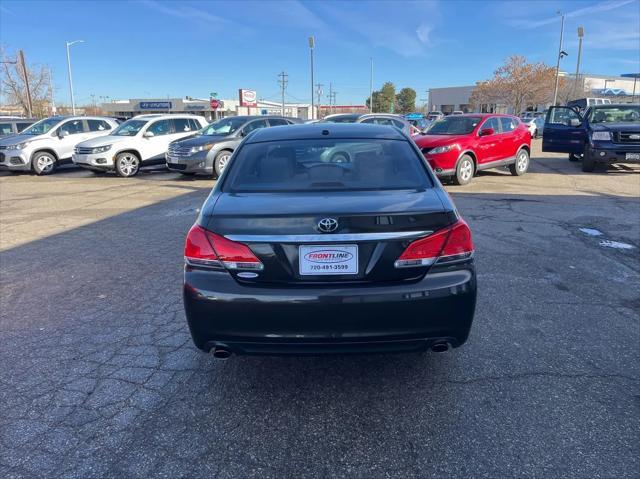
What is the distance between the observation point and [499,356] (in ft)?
11.4

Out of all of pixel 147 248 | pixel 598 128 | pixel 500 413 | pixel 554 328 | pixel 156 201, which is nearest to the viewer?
pixel 500 413

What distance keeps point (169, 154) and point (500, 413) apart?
12227mm

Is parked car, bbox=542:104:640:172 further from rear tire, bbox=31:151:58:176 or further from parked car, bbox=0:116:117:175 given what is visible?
rear tire, bbox=31:151:58:176

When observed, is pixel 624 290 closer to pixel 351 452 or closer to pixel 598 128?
pixel 351 452

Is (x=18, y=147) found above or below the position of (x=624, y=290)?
above

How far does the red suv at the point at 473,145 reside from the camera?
1116cm

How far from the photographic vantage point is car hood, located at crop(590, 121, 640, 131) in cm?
1247

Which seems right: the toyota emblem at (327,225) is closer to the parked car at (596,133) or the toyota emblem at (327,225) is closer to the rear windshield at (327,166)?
the rear windshield at (327,166)

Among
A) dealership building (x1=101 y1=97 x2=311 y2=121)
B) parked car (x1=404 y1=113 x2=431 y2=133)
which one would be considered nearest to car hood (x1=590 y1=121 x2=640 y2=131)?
parked car (x1=404 y1=113 x2=431 y2=133)

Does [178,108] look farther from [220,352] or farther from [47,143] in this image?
[220,352]

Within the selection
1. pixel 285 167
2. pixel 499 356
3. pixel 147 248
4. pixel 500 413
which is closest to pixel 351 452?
pixel 500 413

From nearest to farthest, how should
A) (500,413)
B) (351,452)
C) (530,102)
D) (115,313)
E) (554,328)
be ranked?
1. (351,452)
2. (500,413)
3. (554,328)
4. (115,313)
5. (530,102)

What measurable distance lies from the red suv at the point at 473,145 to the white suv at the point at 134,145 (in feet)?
25.4

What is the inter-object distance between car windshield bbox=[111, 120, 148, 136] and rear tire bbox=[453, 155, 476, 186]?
31.3ft
